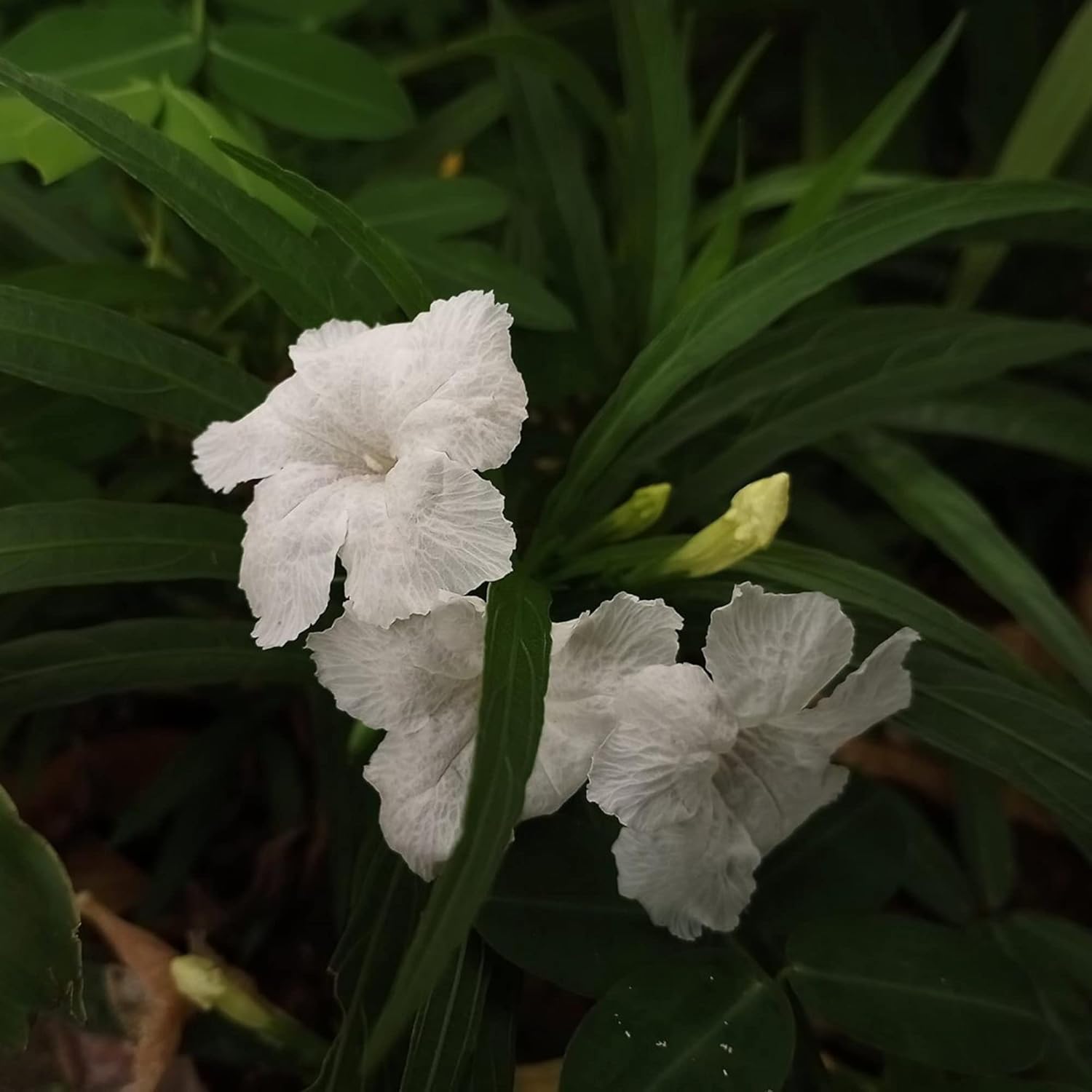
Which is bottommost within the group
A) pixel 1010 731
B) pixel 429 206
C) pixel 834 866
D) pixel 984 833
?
pixel 984 833

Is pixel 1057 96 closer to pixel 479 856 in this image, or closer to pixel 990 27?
pixel 990 27

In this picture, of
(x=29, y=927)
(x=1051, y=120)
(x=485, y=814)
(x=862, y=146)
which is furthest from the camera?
(x=1051, y=120)

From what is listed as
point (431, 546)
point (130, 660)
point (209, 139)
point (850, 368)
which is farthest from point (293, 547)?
point (850, 368)

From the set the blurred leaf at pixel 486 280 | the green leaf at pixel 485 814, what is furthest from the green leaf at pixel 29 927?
the blurred leaf at pixel 486 280

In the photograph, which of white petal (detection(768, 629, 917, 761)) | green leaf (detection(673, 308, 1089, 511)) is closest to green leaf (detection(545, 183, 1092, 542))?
green leaf (detection(673, 308, 1089, 511))

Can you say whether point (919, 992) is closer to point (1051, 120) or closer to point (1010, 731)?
point (1010, 731)

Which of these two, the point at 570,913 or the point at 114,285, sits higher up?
the point at 114,285

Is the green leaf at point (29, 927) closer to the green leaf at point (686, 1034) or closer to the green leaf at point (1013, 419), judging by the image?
the green leaf at point (686, 1034)
